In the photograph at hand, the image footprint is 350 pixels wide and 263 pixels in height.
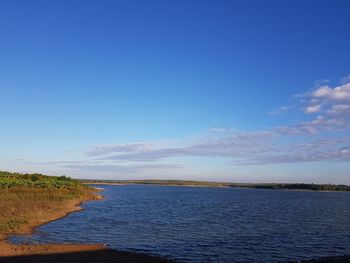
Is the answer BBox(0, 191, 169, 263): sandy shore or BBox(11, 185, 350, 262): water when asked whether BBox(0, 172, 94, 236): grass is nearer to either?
BBox(11, 185, 350, 262): water

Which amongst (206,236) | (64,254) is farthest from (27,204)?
(64,254)

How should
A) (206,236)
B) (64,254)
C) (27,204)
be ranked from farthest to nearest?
(27,204) < (206,236) < (64,254)

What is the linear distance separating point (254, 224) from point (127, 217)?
18.3 metres

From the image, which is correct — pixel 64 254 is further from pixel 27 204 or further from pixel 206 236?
pixel 27 204

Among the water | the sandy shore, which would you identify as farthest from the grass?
the sandy shore

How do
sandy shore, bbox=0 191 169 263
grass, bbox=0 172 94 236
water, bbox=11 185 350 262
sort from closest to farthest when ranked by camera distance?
1. sandy shore, bbox=0 191 169 263
2. water, bbox=11 185 350 262
3. grass, bbox=0 172 94 236

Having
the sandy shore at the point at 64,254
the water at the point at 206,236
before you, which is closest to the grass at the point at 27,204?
the water at the point at 206,236

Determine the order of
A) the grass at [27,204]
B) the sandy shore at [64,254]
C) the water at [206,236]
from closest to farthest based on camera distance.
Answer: the sandy shore at [64,254], the water at [206,236], the grass at [27,204]

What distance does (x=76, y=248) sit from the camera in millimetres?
35469

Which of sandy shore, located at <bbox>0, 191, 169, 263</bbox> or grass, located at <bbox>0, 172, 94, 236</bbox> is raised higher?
grass, located at <bbox>0, 172, 94, 236</bbox>

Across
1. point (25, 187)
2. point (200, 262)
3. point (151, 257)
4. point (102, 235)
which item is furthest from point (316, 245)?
point (25, 187)

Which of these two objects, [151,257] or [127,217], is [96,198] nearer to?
[127,217]

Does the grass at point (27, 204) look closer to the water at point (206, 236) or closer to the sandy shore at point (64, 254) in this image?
the water at point (206, 236)

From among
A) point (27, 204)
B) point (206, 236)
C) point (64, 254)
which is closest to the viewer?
point (64, 254)
